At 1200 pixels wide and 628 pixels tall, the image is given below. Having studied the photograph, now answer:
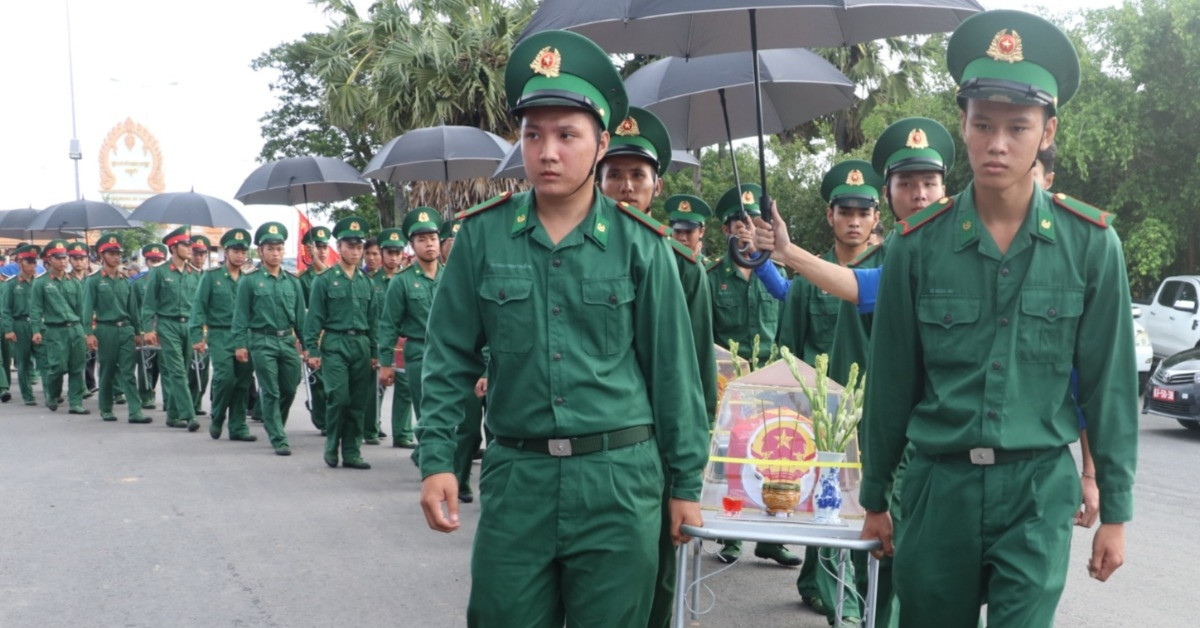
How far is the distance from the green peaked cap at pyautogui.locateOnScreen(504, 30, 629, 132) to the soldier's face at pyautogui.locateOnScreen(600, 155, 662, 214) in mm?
1664

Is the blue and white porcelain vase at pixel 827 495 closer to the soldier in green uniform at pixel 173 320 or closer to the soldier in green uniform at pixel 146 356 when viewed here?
the soldier in green uniform at pixel 173 320

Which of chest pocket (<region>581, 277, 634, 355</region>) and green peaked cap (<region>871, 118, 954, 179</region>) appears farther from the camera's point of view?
green peaked cap (<region>871, 118, 954, 179</region>)

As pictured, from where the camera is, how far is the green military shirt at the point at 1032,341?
312cm

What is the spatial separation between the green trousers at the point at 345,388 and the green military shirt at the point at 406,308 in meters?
0.84

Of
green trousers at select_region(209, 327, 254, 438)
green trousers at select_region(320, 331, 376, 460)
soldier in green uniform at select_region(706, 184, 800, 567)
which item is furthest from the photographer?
green trousers at select_region(209, 327, 254, 438)

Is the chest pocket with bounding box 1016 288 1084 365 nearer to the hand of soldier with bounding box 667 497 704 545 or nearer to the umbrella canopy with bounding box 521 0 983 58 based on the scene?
the hand of soldier with bounding box 667 497 704 545

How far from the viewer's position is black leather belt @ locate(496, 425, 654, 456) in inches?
131

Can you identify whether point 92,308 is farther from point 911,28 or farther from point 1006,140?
point 1006,140

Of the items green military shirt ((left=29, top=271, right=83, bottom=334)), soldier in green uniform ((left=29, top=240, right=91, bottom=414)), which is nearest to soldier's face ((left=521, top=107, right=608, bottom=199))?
soldier in green uniform ((left=29, top=240, right=91, bottom=414))

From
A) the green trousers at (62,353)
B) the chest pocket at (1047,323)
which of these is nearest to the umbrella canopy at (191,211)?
the green trousers at (62,353)

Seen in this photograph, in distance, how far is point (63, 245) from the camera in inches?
699

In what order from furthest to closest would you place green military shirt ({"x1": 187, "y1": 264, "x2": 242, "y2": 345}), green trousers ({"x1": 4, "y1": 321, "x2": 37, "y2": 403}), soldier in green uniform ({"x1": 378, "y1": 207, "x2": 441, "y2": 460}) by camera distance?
green trousers ({"x1": 4, "y1": 321, "x2": 37, "y2": 403}), green military shirt ({"x1": 187, "y1": 264, "x2": 242, "y2": 345}), soldier in green uniform ({"x1": 378, "y1": 207, "x2": 441, "y2": 460})

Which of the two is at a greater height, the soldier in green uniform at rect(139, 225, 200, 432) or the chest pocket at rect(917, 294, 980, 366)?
the chest pocket at rect(917, 294, 980, 366)

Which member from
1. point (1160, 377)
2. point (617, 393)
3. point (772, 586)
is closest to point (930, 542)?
point (617, 393)
